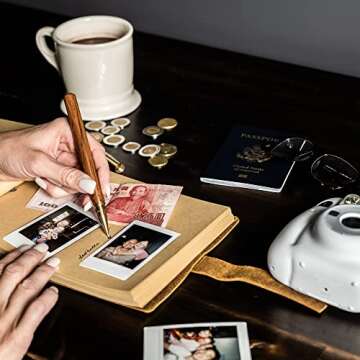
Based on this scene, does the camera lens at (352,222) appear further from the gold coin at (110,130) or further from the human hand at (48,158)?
the gold coin at (110,130)

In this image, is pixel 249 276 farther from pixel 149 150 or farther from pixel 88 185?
pixel 149 150

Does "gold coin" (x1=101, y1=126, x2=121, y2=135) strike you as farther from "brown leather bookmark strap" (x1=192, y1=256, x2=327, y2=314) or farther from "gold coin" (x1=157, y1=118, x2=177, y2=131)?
"brown leather bookmark strap" (x1=192, y1=256, x2=327, y2=314)

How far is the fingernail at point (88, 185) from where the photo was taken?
1077 millimetres

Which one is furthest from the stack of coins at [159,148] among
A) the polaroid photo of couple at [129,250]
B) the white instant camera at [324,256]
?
the white instant camera at [324,256]

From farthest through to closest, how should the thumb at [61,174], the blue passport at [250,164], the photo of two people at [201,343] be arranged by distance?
the blue passport at [250,164] → the thumb at [61,174] → the photo of two people at [201,343]

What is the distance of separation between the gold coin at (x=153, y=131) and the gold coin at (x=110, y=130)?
0.16ft

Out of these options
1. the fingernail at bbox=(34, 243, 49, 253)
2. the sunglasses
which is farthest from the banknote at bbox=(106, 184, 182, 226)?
the sunglasses

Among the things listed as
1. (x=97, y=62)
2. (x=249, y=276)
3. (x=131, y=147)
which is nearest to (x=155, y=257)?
(x=249, y=276)

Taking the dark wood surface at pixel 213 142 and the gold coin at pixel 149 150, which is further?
the gold coin at pixel 149 150

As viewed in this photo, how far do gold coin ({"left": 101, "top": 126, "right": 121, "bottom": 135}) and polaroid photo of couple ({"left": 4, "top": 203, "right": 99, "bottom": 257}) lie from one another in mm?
259

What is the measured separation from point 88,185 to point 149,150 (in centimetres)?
24

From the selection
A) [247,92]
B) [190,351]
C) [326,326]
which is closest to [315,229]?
[326,326]

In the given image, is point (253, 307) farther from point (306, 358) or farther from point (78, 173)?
point (78, 173)

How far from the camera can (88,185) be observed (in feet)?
3.54
